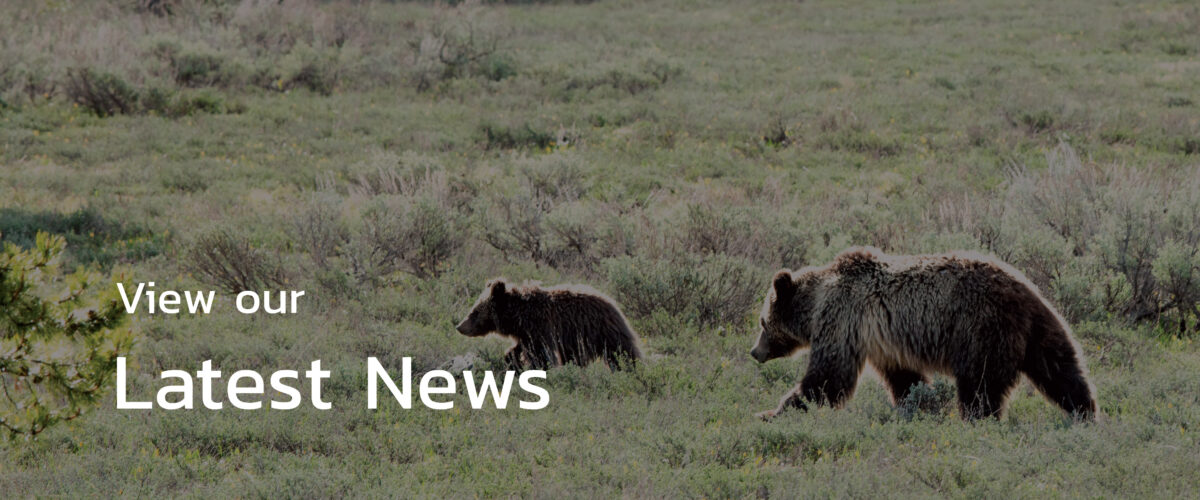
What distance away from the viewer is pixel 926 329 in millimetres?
5902

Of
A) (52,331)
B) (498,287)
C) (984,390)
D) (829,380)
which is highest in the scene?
(52,331)

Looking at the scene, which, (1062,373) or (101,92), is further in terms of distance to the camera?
(101,92)

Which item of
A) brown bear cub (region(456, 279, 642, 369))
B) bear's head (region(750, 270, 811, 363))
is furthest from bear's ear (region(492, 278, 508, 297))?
bear's head (region(750, 270, 811, 363))

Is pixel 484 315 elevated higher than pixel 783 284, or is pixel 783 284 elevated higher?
pixel 783 284

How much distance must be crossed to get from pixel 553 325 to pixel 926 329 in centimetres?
296

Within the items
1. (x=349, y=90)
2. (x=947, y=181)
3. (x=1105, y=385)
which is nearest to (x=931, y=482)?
(x=1105, y=385)

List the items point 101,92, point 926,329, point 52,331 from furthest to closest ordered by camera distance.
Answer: point 101,92 < point 926,329 < point 52,331

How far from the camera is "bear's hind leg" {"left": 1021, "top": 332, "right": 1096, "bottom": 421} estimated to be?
562 cm

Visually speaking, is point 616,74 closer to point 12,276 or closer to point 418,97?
point 418,97

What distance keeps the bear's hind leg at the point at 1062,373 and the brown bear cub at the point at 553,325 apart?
2.89m

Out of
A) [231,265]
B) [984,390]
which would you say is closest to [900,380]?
[984,390]

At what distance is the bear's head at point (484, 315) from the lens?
25.8 ft

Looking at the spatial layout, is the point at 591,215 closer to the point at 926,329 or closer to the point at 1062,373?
the point at 926,329

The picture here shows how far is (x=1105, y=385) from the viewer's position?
6594 millimetres
